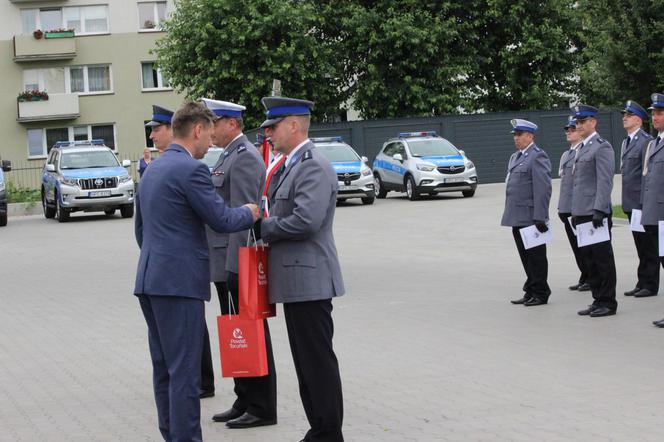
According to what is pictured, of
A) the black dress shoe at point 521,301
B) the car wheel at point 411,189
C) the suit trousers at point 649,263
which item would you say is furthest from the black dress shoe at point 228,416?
the car wheel at point 411,189

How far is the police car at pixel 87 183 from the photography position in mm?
30094

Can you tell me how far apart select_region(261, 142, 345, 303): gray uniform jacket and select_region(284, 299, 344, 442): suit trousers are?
0.09 meters

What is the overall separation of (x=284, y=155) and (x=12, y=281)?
11.2 m

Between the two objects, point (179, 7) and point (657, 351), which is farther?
point (179, 7)

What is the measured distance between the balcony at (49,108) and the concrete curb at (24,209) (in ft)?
67.6

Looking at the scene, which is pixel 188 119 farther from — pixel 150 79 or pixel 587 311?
pixel 150 79

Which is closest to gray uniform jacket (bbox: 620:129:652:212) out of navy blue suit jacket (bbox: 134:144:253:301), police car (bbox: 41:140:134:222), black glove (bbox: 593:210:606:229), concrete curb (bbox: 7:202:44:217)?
black glove (bbox: 593:210:606:229)

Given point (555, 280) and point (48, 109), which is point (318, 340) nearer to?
point (555, 280)

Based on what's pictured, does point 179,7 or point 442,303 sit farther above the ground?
point 179,7

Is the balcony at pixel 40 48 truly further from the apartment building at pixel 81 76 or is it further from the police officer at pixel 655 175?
the police officer at pixel 655 175

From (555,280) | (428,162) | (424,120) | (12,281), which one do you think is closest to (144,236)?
(555,280)

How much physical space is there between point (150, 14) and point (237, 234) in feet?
168

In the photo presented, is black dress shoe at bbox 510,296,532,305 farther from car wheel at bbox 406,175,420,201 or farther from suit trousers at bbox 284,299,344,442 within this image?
car wheel at bbox 406,175,420,201

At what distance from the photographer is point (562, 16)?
4603 centimetres
